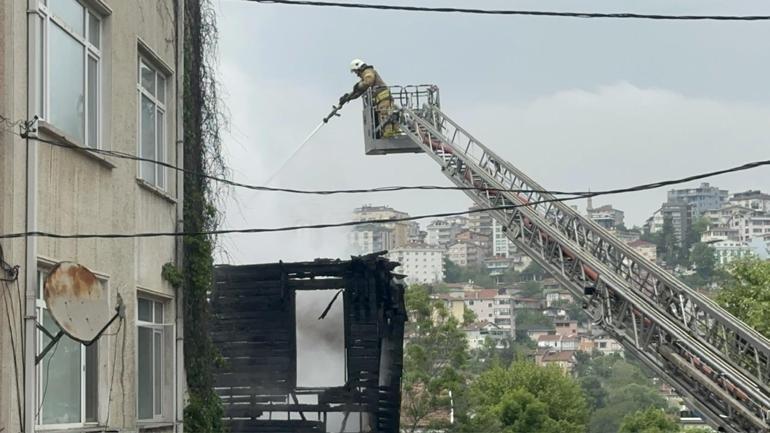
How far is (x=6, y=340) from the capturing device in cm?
904

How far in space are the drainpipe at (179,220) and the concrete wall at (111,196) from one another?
77 mm

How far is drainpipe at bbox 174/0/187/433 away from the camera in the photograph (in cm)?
1358

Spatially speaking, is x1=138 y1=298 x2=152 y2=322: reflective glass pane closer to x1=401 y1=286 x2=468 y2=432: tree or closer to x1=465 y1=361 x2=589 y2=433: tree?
x1=401 y1=286 x2=468 y2=432: tree

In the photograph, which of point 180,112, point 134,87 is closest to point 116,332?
point 134,87

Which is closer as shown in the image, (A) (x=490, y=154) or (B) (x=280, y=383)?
(B) (x=280, y=383)

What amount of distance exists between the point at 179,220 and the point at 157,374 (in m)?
1.73

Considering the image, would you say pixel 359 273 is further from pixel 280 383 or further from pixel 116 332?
pixel 116 332

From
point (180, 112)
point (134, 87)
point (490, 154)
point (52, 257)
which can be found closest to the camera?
point (52, 257)

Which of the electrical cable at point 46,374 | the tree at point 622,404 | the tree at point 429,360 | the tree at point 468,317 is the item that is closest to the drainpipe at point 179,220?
the electrical cable at point 46,374

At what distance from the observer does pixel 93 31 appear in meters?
11.4

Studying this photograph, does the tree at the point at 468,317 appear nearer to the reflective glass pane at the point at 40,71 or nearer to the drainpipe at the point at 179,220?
the drainpipe at the point at 179,220

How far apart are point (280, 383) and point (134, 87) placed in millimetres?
8528

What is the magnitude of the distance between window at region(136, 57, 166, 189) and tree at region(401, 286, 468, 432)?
162ft

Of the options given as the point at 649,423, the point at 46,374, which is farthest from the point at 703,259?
the point at 46,374
